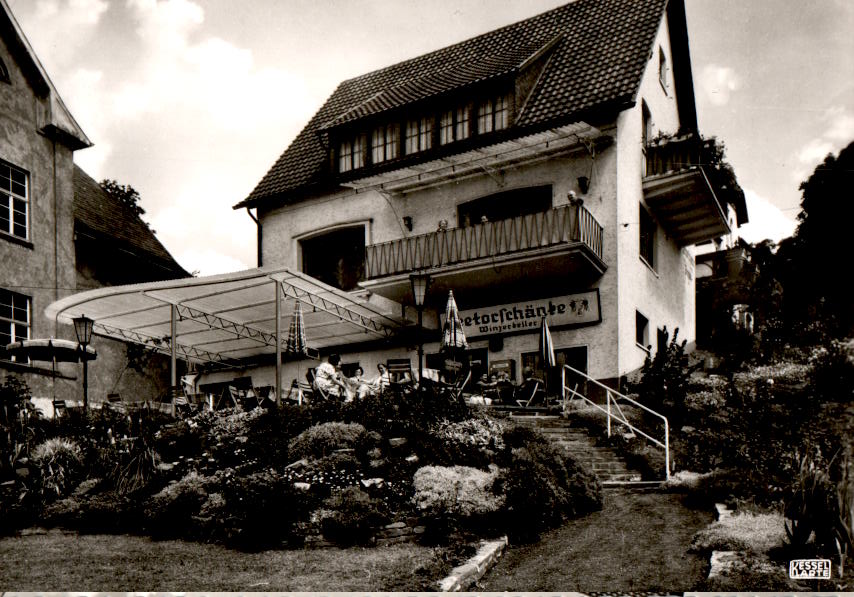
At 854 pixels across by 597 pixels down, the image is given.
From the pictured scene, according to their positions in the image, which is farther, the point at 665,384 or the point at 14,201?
the point at 14,201

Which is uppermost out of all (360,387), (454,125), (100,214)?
(454,125)

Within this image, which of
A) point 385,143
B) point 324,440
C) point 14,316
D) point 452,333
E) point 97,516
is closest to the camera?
point 97,516

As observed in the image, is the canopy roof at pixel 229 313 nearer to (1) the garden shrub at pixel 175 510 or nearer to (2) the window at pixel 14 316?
(2) the window at pixel 14 316

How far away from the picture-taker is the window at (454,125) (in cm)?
2445

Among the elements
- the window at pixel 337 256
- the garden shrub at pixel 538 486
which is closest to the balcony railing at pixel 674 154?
the window at pixel 337 256

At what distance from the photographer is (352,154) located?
86.7 ft

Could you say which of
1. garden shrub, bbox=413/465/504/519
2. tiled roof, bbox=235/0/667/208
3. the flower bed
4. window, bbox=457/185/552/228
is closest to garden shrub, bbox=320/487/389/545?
the flower bed

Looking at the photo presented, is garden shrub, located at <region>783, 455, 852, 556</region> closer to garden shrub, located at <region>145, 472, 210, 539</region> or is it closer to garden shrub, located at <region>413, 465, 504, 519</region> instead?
garden shrub, located at <region>413, 465, 504, 519</region>

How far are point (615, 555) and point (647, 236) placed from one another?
1429 centimetres

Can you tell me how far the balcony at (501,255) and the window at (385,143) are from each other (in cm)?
276

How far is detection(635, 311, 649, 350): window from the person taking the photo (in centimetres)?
2358

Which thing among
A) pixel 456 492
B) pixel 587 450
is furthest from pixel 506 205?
pixel 456 492

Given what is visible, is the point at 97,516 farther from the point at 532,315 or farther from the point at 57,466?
the point at 532,315

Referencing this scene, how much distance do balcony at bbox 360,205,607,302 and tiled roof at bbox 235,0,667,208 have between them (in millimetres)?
2653
